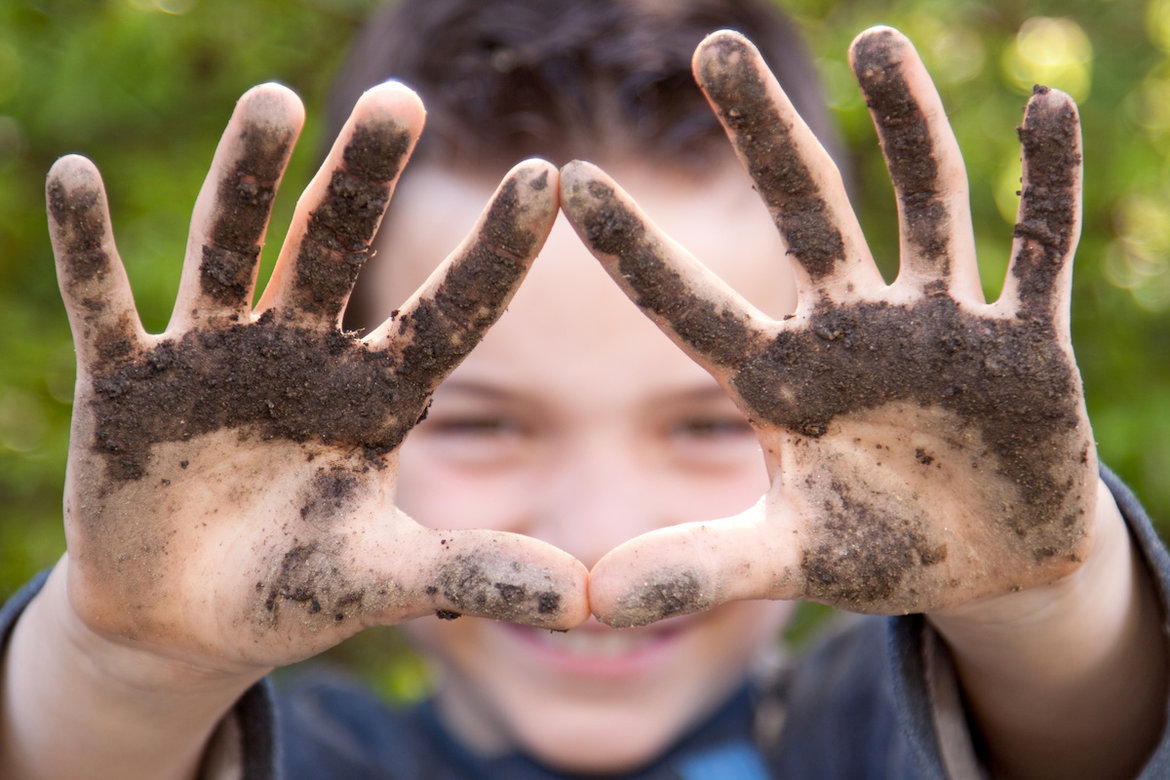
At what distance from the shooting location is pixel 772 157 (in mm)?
940

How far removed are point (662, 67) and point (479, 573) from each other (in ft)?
4.06

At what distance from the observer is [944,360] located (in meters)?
0.93

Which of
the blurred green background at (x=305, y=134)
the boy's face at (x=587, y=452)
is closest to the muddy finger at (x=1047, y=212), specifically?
the boy's face at (x=587, y=452)

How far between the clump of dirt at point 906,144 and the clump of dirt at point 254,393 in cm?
55

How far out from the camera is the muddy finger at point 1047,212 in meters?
0.90

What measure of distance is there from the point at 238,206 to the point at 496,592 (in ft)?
1.53

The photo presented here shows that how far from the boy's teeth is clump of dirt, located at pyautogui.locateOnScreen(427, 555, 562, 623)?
89 cm

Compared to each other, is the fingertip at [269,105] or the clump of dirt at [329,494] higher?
the fingertip at [269,105]

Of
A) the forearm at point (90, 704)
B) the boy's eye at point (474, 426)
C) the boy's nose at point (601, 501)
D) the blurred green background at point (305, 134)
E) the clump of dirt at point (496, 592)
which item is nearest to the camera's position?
the clump of dirt at point (496, 592)

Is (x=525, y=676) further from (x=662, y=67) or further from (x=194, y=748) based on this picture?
(x=662, y=67)

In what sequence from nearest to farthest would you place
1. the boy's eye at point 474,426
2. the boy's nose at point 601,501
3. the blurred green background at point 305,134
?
the boy's nose at point 601,501 → the boy's eye at point 474,426 → the blurred green background at point 305,134

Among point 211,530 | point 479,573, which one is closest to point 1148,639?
point 479,573

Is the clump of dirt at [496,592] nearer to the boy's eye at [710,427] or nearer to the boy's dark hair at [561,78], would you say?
the boy's eye at [710,427]

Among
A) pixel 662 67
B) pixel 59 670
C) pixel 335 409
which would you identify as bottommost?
pixel 59 670
